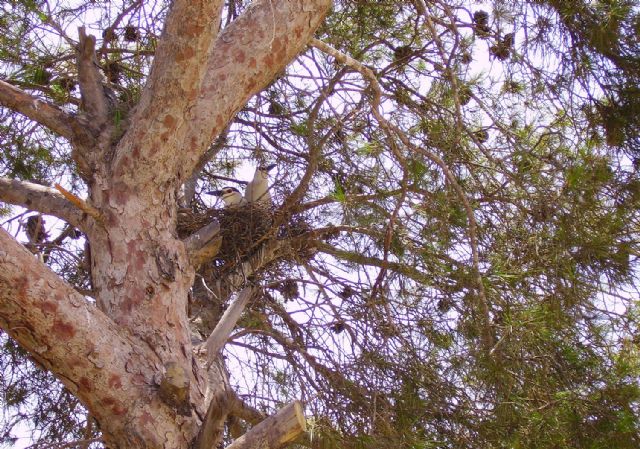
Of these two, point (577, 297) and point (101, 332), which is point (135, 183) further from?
point (577, 297)

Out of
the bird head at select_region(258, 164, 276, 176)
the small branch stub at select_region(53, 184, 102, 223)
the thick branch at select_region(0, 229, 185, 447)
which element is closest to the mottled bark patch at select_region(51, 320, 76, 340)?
the thick branch at select_region(0, 229, 185, 447)

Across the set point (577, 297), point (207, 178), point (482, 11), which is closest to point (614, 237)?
point (577, 297)

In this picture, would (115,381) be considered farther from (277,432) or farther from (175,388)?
(277,432)

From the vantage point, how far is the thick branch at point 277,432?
Result: 256 centimetres

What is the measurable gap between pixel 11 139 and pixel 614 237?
333 centimetres

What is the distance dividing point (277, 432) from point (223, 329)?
1.00m

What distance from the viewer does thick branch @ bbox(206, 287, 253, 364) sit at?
3.39 m

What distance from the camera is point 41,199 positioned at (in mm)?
3432

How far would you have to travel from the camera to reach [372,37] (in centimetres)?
477

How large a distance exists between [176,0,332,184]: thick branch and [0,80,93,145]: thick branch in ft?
1.66

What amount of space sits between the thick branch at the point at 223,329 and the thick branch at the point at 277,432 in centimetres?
83

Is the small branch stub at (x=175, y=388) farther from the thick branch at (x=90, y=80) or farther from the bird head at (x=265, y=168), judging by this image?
the bird head at (x=265, y=168)

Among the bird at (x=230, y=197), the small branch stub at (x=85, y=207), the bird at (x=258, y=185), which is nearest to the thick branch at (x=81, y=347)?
the small branch stub at (x=85, y=207)

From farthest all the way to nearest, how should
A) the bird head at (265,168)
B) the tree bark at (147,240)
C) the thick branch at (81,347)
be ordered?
the bird head at (265,168)
the tree bark at (147,240)
the thick branch at (81,347)
